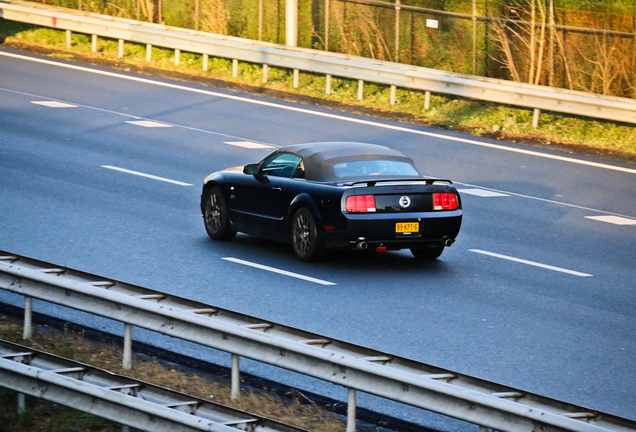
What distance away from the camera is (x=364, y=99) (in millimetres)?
25203

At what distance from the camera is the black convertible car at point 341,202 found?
39.9 ft

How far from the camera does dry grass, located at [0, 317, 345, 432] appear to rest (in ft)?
23.3

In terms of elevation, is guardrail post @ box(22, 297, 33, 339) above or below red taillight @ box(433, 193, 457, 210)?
below

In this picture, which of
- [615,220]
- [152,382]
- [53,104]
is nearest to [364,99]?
[53,104]

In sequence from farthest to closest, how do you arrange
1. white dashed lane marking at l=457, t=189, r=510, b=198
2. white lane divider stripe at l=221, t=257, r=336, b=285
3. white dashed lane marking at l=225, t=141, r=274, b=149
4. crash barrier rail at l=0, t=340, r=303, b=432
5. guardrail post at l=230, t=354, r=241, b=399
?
white dashed lane marking at l=225, t=141, r=274, b=149
white dashed lane marking at l=457, t=189, r=510, b=198
white lane divider stripe at l=221, t=257, r=336, b=285
guardrail post at l=230, t=354, r=241, b=399
crash barrier rail at l=0, t=340, r=303, b=432

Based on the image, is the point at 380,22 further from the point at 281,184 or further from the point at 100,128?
the point at 281,184

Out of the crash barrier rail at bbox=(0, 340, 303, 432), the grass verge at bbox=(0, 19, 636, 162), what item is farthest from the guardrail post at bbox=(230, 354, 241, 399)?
the grass verge at bbox=(0, 19, 636, 162)

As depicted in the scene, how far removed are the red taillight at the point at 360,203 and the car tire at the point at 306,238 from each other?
0.55m

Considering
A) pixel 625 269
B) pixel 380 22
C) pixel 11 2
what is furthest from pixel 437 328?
pixel 11 2

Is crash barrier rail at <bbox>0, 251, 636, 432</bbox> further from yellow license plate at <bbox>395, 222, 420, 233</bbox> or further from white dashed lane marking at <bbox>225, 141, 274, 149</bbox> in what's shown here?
white dashed lane marking at <bbox>225, 141, 274, 149</bbox>

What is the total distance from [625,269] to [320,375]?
7.69 metres

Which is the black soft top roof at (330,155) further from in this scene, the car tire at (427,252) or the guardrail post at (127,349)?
the guardrail post at (127,349)

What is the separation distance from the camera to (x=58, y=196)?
616 inches

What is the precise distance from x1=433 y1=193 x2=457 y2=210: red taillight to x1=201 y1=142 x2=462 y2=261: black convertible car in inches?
0.5
